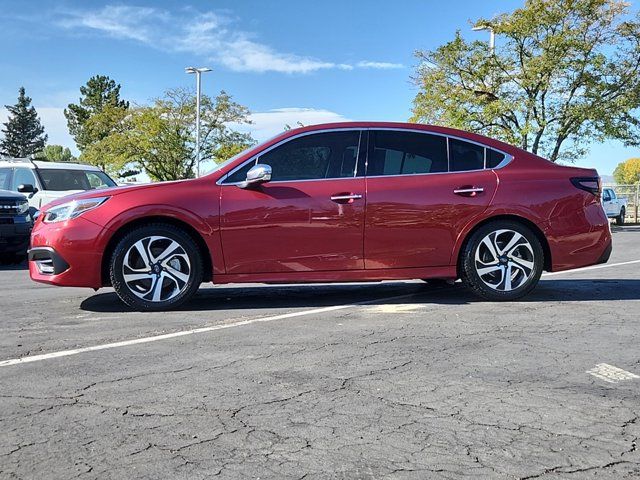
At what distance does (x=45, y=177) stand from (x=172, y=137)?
24.1m

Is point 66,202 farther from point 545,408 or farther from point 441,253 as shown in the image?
point 545,408

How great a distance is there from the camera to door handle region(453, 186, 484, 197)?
18.6 feet

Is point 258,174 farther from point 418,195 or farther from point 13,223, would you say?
point 13,223

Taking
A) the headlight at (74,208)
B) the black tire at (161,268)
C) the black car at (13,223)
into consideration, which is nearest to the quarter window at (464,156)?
the black tire at (161,268)

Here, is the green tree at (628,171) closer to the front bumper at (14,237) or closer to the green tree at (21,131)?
the green tree at (21,131)

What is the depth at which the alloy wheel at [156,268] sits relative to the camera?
524cm

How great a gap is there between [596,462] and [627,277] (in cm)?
602

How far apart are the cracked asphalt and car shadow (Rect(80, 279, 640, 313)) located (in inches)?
10.6

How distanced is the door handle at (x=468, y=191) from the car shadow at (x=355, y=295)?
1010 mm

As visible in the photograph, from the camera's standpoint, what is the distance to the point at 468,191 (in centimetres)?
566

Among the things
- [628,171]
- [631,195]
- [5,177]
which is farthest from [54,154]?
[628,171]

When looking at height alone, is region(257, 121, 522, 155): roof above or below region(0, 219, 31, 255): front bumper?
above

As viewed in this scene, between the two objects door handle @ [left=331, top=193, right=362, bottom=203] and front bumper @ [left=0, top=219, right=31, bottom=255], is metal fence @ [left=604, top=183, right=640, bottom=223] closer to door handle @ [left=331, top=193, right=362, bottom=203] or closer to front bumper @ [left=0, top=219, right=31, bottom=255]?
front bumper @ [left=0, top=219, right=31, bottom=255]

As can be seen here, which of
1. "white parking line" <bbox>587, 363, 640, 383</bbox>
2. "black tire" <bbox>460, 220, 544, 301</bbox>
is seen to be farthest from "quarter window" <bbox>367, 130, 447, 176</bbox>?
"white parking line" <bbox>587, 363, 640, 383</bbox>
